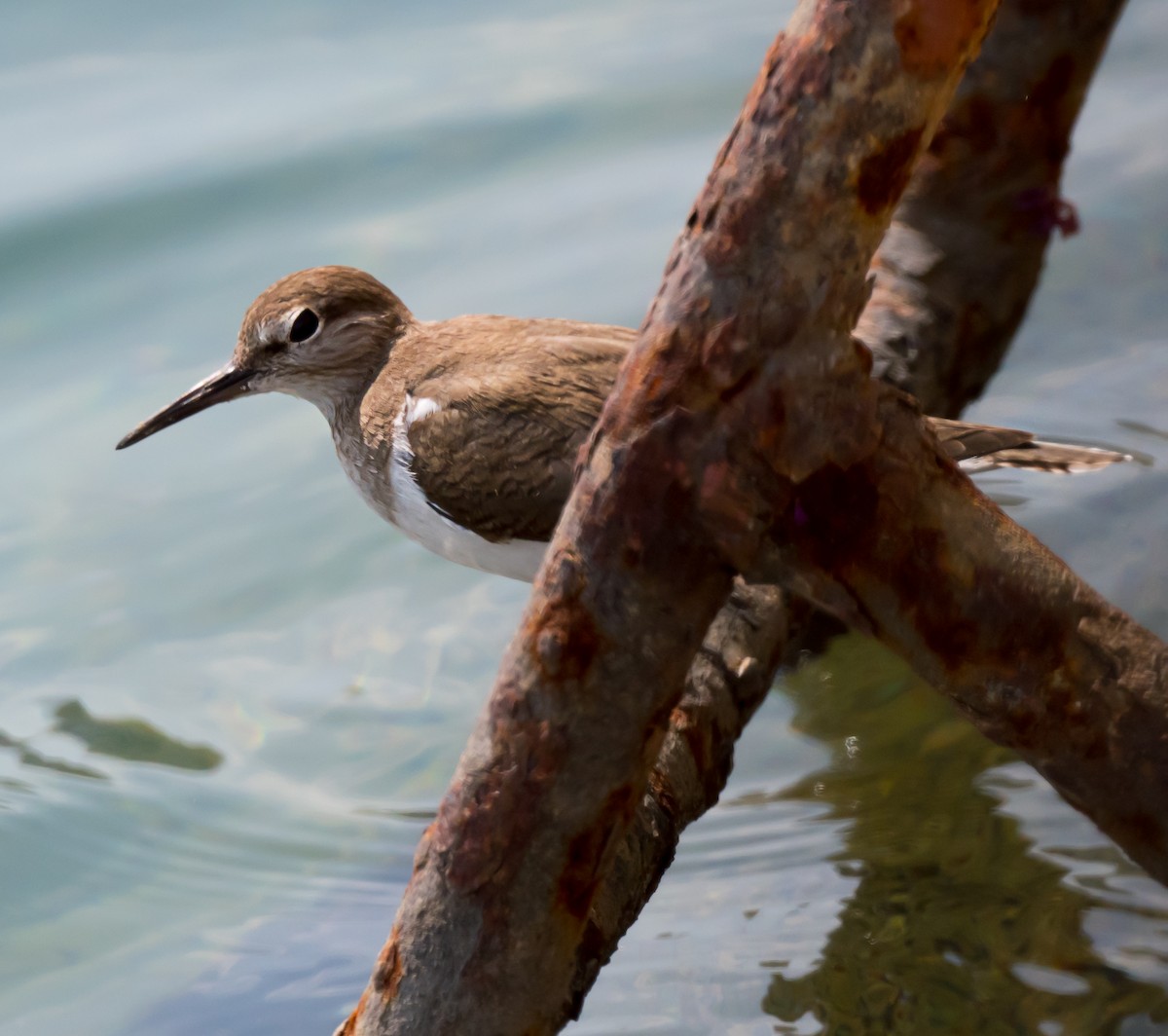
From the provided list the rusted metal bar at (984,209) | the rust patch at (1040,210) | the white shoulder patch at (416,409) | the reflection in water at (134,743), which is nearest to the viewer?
the white shoulder patch at (416,409)

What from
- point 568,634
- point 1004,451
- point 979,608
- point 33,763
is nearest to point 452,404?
point 1004,451

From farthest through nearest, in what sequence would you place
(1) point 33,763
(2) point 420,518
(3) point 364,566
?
(3) point 364,566
(1) point 33,763
(2) point 420,518

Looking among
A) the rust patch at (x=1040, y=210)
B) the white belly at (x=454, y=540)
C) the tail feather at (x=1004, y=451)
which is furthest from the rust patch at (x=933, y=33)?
the rust patch at (x=1040, y=210)

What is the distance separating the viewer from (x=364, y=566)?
4.75 meters

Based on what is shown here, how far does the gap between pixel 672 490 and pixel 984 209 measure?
2.40 meters

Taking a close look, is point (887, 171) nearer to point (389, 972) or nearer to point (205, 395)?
point (389, 972)

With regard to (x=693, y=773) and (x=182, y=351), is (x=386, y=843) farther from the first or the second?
(x=182, y=351)

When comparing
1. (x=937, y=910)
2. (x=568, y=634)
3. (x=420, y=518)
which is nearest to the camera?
(x=568, y=634)

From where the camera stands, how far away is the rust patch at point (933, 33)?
5.43ft

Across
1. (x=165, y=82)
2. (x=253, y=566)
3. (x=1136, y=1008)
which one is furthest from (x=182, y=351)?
(x=1136, y=1008)

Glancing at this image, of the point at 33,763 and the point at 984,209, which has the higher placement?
the point at 984,209

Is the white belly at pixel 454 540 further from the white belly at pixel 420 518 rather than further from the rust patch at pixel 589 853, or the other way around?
the rust patch at pixel 589 853

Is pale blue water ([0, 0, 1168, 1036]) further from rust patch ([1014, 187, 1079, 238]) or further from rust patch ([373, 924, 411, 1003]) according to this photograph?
rust patch ([373, 924, 411, 1003])

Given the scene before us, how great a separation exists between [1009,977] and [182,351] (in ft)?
12.1
